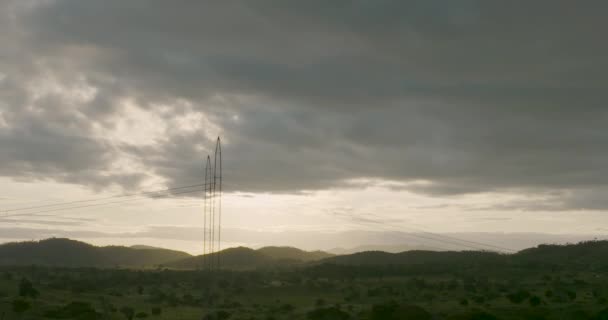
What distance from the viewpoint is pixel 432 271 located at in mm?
123938

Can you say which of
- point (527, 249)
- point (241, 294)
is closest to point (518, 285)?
point (241, 294)

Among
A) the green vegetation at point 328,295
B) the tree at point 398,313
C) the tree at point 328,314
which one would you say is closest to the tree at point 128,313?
the green vegetation at point 328,295

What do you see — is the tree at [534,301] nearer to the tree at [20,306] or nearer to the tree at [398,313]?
the tree at [398,313]

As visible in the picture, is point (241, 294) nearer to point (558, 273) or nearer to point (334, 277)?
point (334, 277)

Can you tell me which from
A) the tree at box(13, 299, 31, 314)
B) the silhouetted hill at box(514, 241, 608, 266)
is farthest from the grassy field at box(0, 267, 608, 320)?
the silhouetted hill at box(514, 241, 608, 266)

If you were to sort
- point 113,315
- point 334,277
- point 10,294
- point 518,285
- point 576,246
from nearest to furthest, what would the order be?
point 113,315
point 10,294
point 518,285
point 334,277
point 576,246

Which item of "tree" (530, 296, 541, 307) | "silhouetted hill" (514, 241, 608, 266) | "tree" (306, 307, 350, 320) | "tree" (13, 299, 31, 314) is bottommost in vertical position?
"tree" (306, 307, 350, 320)

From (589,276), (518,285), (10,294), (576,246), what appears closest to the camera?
(10,294)

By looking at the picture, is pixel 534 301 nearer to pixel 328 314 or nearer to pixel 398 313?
pixel 398 313

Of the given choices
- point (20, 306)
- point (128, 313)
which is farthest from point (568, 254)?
point (20, 306)

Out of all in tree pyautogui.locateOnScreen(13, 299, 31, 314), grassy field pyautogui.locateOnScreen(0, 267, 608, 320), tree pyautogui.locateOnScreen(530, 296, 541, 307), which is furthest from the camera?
tree pyautogui.locateOnScreen(530, 296, 541, 307)

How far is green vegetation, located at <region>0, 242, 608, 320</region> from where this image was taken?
60.1m

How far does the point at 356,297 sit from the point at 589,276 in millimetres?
42375

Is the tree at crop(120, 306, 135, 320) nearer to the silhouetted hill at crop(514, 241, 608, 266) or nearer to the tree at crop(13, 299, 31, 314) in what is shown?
the tree at crop(13, 299, 31, 314)
